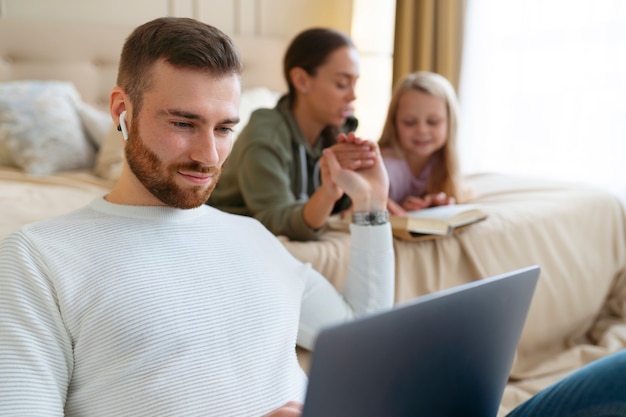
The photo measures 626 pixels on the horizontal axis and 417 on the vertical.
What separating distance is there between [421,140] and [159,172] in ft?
4.17

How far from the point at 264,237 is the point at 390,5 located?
2.56m

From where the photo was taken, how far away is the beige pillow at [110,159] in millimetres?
2172

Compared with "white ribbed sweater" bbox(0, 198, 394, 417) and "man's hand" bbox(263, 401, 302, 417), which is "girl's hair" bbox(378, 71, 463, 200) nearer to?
"white ribbed sweater" bbox(0, 198, 394, 417)

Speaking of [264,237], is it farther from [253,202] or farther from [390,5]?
[390,5]

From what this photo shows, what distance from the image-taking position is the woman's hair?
6.10 feet

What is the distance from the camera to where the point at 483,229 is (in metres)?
1.70

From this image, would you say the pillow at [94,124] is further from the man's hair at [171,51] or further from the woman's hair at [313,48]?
the man's hair at [171,51]

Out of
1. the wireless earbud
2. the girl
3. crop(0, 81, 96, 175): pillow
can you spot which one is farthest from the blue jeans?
crop(0, 81, 96, 175): pillow

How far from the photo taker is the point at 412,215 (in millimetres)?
1563

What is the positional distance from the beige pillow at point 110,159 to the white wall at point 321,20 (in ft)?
2.73

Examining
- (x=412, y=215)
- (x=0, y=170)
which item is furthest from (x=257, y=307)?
(x=0, y=170)

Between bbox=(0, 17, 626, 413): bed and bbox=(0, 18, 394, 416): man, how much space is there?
0.53 meters

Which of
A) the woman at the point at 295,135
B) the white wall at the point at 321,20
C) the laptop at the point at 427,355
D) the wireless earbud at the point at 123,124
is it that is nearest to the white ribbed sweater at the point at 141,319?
the wireless earbud at the point at 123,124

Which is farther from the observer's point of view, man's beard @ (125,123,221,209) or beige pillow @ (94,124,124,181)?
beige pillow @ (94,124,124,181)
